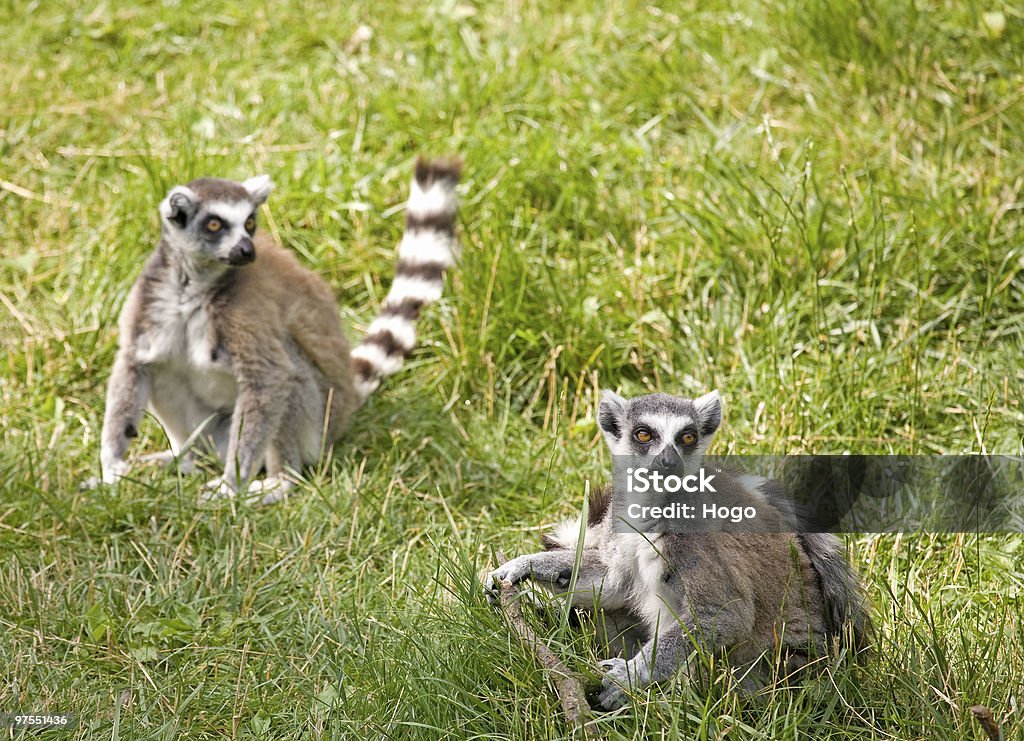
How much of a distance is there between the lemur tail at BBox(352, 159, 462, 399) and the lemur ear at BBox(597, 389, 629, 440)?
1983mm

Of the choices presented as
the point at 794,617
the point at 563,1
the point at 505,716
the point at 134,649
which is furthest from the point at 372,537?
the point at 563,1

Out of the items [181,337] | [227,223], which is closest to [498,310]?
[227,223]

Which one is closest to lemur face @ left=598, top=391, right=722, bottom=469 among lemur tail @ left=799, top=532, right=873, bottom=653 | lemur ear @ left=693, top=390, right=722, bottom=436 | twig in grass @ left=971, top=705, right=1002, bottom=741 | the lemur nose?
lemur ear @ left=693, top=390, right=722, bottom=436

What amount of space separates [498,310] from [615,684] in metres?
2.39

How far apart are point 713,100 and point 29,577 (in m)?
3.93

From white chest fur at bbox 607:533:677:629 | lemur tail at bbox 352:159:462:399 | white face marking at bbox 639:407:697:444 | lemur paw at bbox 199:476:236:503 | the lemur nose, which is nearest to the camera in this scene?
white chest fur at bbox 607:533:677:629

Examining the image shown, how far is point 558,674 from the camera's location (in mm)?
2957

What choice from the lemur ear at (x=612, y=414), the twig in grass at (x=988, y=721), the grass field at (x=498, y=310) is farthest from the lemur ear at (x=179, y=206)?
the twig in grass at (x=988, y=721)

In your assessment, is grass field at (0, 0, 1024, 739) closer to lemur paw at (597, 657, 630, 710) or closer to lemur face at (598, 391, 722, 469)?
lemur paw at (597, 657, 630, 710)

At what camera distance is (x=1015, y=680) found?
9.87 feet

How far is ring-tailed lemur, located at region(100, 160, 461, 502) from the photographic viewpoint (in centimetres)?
485

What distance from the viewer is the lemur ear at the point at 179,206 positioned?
4.78 meters

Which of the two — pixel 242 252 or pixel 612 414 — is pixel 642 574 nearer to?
pixel 612 414

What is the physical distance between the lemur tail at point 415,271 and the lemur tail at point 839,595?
241 cm
